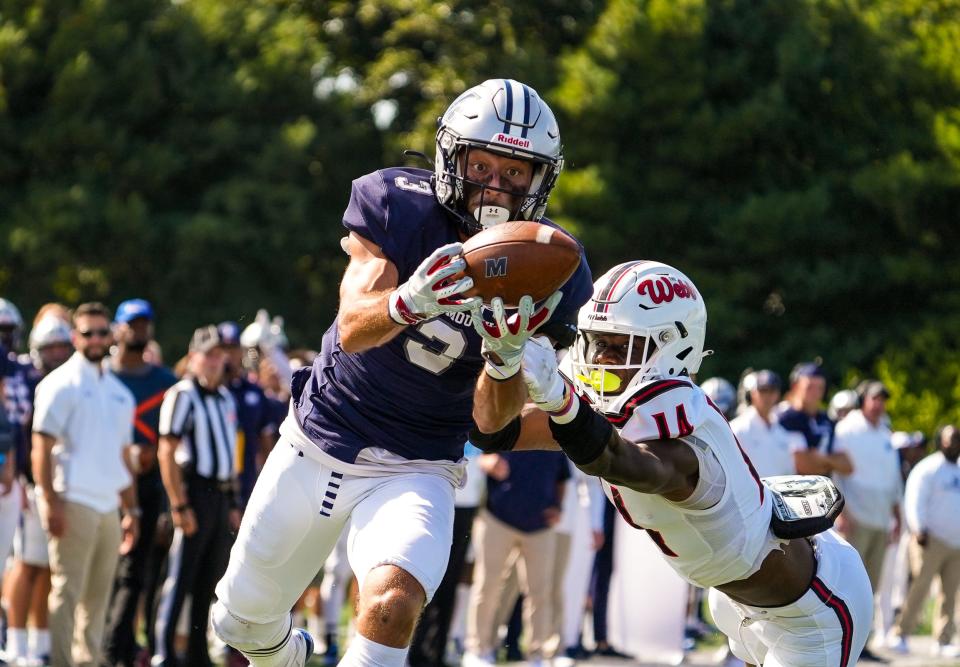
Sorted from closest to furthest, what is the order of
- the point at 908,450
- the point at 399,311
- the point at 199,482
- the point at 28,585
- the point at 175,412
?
1. the point at 399,311
2. the point at 175,412
3. the point at 199,482
4. the point at 28,585
5. the point at 908,450

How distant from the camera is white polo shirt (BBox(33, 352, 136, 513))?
27.1 feet

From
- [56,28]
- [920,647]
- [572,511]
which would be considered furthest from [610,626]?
[56,28]

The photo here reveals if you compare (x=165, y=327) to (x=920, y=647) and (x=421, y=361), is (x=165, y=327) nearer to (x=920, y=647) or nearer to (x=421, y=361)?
(x=920, y=647)

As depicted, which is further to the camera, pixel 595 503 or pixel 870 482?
pixel 870 482

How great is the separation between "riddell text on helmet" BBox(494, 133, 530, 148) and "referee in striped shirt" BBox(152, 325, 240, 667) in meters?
4.18

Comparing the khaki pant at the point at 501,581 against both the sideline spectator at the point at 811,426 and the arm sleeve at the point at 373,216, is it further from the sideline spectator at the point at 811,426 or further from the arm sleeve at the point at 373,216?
the arm sleeve at the point at 373,216

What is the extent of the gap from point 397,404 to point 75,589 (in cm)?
382

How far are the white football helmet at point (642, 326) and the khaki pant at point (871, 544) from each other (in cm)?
725

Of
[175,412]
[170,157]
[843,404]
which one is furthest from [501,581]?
[170,157]

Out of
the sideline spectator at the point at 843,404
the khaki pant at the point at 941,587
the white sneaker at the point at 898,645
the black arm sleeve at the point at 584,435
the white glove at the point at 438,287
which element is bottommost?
the white sneaker at the point at 898,645

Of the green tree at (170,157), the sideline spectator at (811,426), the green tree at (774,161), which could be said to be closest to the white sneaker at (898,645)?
the sideline spectator at (811,426)

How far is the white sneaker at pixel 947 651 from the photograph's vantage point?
11.8 meters

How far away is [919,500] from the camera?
12250 millimetres

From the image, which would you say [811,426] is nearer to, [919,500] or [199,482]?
[919,500]
